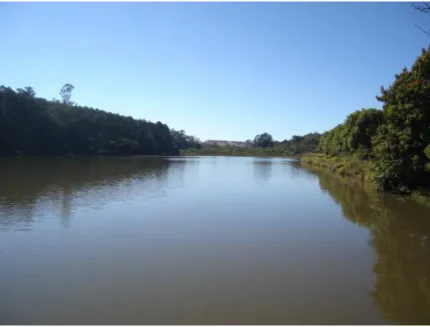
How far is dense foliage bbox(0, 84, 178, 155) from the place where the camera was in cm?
6194

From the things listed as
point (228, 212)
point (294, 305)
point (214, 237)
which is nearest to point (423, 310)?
point (294, 305)

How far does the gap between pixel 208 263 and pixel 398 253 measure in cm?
521

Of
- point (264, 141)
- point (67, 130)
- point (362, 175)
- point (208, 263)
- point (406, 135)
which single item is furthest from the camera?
point (264, 141)

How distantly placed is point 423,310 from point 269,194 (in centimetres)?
1561

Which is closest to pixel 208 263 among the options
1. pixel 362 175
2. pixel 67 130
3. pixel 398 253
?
pixel 398 253

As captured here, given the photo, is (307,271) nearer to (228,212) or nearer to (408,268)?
(408,268)

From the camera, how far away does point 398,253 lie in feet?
32.2

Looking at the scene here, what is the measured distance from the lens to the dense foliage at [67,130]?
6194 centimetres

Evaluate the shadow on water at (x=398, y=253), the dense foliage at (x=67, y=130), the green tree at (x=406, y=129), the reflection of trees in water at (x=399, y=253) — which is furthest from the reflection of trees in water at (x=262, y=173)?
the dense foliage at (x=67, y=130)

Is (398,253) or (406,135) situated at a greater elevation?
(406,135)

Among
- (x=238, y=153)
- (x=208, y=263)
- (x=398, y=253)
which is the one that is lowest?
(x=208, y=263)

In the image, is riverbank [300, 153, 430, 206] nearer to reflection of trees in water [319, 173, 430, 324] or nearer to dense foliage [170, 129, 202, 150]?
reflection of trees in water [319, 173, 430, 324]

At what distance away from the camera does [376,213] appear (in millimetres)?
15961

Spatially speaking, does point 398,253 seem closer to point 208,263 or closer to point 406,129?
point 208,263
